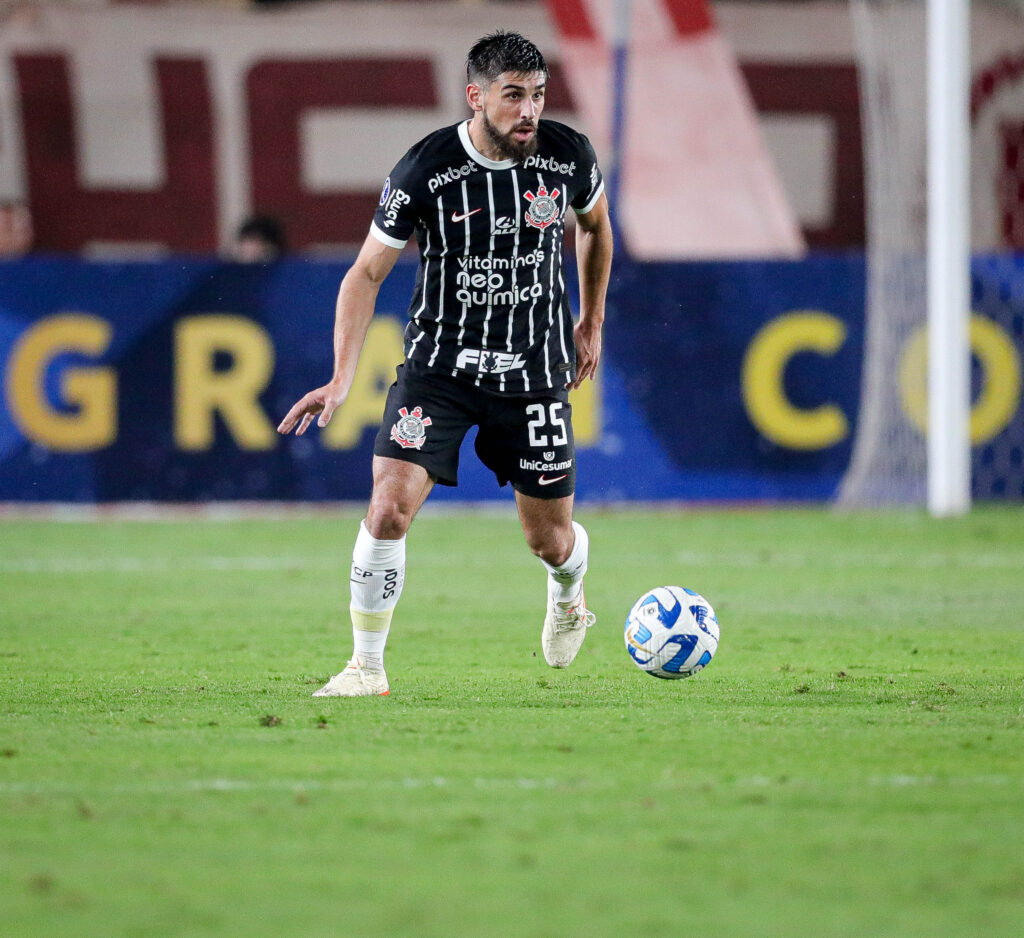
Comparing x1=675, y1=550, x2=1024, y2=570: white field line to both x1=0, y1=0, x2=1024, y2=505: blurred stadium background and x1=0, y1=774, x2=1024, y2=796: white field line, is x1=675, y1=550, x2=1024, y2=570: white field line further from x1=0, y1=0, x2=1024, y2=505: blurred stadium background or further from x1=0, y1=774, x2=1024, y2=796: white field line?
x1=0, y1=774, x2=1024, y2=796: white field line

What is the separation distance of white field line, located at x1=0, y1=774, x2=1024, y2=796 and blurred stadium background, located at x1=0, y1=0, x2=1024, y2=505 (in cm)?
807

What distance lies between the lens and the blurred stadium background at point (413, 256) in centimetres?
1222

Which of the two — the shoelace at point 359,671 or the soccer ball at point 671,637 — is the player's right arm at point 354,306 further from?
the soccer ball at point 671,637

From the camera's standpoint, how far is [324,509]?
1268 centimetres

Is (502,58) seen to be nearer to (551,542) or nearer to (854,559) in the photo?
(551,542)

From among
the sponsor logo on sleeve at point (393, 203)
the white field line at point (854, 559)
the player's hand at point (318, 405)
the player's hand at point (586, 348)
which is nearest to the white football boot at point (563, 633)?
the player's hand at point (586, 348)

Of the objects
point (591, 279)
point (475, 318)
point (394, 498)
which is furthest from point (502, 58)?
point (394, 498)

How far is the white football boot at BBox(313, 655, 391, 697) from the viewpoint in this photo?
5.45m

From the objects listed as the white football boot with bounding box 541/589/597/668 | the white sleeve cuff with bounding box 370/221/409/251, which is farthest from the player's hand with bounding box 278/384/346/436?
the white football boot with bounding box 541/589/597/668

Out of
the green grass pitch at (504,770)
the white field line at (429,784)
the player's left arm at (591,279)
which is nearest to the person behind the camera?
the green grass pitch at (504,770)

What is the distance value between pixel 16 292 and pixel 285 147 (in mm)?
6745

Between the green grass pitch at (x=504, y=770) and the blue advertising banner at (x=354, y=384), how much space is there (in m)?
3.76

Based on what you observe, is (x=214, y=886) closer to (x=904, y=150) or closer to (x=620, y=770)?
(x=620, y=770)

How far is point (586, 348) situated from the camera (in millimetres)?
6043
